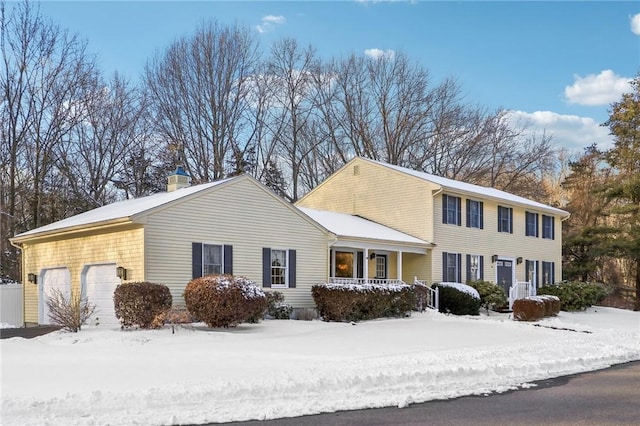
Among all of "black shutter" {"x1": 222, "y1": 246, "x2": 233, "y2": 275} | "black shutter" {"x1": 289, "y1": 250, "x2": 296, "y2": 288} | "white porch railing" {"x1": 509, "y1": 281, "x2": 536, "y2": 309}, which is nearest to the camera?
"black shutter" {"x1": 222, "y1": 246, "x2": 233, "y2": 275}

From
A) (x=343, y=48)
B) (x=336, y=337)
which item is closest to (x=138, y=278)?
(x=336, y=337)

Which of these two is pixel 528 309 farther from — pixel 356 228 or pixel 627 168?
pixel 627 168

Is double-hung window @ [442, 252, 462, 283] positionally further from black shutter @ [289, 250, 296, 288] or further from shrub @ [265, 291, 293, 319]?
shrub @ [265, 291, 293, 319]

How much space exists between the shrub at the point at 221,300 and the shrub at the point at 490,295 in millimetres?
12302

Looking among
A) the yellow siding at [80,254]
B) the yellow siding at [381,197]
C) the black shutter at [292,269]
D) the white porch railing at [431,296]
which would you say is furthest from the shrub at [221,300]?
the yellow siding at [381,197]

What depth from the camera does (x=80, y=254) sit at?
18578mm

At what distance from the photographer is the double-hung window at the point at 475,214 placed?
2689cm

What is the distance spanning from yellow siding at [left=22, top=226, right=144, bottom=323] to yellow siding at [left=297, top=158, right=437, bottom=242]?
12169mm

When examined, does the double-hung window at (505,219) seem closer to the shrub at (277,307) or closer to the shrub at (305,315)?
the shrub at (305,315)

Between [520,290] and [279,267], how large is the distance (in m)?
12.4

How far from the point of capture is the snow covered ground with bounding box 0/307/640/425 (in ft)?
24.5

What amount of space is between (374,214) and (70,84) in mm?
15288

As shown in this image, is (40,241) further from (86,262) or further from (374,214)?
(374,214)

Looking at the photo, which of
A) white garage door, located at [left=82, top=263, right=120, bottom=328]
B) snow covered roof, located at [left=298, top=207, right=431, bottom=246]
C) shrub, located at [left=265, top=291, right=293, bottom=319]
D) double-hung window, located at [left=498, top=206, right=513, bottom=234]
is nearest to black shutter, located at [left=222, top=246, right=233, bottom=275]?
shrub, located at [left=265, top=291, right=293, bottom=319]
